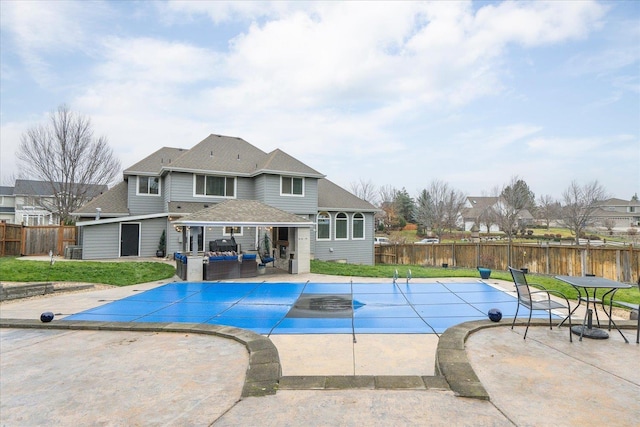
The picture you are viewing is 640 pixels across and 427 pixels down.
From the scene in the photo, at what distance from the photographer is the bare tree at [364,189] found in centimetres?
5478

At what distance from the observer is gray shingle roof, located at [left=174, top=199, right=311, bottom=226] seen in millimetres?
13344

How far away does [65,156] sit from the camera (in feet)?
80.4

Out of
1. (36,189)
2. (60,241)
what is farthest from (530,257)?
(36,189)

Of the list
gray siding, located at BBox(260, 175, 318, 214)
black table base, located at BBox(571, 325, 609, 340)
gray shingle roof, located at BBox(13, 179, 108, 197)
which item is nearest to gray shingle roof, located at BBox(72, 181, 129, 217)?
gray siding, located at BBox(260, 175, 318, 214)

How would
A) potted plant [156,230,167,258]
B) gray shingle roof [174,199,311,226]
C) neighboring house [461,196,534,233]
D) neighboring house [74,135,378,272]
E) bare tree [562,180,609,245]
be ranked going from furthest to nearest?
neighboring house [461,196,534,233] → bare tree [562,180,609,245] → potted plant [156,230,167,258] → neighboring house [74,135,378,272] → gray shingle roof [174,199,311,226]

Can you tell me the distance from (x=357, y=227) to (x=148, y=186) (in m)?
13.6

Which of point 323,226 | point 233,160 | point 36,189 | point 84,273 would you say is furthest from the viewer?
point 36,189

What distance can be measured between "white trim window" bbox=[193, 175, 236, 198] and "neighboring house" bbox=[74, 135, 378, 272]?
6cm

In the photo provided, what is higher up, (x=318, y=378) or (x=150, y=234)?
(x=150, y=234)

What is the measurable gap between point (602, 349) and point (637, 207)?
82018mm

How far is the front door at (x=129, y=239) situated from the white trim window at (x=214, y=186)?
3.75 m

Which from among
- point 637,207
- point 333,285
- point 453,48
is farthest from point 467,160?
point 637,207

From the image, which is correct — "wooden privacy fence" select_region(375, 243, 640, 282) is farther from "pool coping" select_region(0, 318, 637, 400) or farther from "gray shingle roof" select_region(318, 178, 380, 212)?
"pool coping" select_region(0, 318, 637, 400)

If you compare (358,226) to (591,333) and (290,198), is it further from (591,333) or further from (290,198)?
(591,333)
